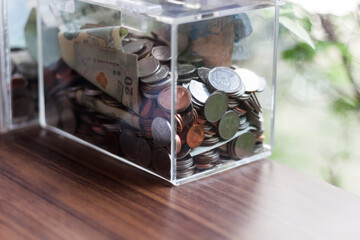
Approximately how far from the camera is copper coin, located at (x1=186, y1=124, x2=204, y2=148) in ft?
3.00

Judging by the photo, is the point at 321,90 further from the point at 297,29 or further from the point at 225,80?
the point at 225,80

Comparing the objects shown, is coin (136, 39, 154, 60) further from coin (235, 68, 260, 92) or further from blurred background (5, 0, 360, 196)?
blurred background (5, 0, 360, 196)

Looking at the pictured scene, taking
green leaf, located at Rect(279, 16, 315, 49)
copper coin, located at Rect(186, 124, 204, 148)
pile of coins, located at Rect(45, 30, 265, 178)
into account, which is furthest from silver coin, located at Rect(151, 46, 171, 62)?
green leaf, located at Rect(279, 16, 315, 49)

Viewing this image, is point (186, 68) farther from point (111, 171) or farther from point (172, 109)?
point (111, 171)

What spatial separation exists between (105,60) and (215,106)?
22 cm

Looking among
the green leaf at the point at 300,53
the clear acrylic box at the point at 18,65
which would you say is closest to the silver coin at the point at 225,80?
the green leaf at the point at 300,53

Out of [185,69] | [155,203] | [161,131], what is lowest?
[155,203]

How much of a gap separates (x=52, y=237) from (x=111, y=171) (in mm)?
233

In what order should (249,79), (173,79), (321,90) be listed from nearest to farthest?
(173,79), (249,79), (321,90)

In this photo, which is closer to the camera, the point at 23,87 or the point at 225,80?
the point at 225,80

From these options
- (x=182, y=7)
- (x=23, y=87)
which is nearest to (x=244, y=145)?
(x=182, y=7)

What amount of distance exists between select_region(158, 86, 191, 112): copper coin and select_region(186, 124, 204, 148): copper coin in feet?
0.14

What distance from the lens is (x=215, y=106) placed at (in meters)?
0.92

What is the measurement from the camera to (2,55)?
114 centimetres
